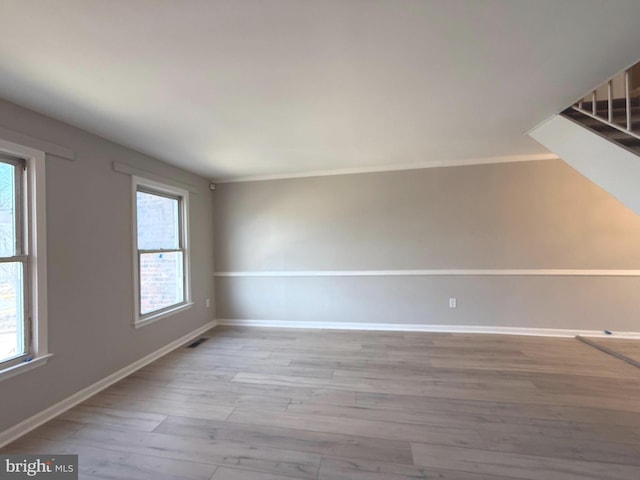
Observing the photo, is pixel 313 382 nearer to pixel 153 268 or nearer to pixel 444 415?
pixel 444 415

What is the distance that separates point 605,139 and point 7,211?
14.1ft

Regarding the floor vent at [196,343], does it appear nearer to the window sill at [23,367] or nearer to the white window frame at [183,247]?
the white window frame at [183,247]

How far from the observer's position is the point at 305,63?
1.52 m

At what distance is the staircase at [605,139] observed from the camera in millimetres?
1750

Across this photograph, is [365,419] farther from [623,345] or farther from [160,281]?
[623,345]

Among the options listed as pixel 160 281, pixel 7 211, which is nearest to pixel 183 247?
pixel 160 281

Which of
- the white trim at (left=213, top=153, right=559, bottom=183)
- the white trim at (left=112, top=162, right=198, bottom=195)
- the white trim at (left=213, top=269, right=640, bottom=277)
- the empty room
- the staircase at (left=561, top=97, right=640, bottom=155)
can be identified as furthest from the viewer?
the white trim at (left=213, top=153, right=559, bottom=183)

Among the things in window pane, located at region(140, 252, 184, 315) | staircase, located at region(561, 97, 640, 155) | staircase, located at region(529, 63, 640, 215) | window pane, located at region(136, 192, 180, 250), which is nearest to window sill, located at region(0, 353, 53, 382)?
window pane, located at region(140, 252, 184, 315)

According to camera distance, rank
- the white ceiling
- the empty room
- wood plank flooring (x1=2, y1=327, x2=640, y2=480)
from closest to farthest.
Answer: the white ceiling
the empty room
wood plank flooring (x1=2, y1=327, x2=640, y2=480)

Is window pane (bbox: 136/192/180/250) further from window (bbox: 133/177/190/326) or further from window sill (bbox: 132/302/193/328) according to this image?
window sill (bbox: 132/302/193/328)

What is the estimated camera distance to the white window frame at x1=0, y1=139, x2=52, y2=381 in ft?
6.26

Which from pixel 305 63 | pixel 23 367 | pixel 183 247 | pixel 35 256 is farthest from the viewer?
pixel 183 247

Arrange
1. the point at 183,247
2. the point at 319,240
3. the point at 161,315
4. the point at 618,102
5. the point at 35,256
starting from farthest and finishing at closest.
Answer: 1. the point at 319,240
2. the point at 183,247
3. the point at 161,315
4. the point at 618,102
5. the point at 35,256

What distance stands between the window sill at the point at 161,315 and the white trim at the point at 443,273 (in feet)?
2.56
